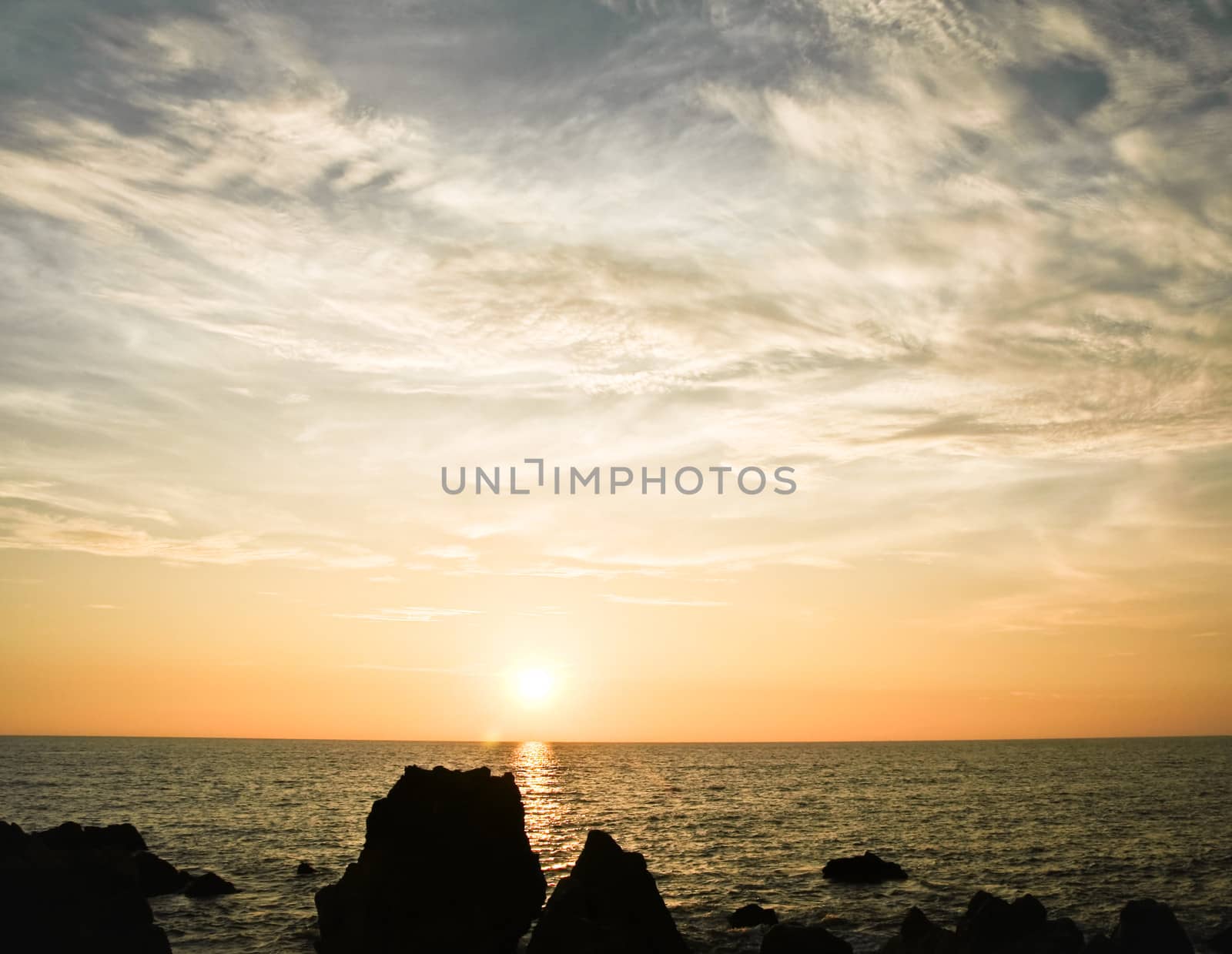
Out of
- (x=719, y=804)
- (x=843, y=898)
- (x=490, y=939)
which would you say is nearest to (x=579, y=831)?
(x=719, y=804)

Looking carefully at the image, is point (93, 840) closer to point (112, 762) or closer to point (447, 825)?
point (447, 825)

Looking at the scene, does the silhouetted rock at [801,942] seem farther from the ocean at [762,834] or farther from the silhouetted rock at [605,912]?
the ocean at [762,834]

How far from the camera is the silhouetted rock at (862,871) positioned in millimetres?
46031

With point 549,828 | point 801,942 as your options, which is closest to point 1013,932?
point 801,942

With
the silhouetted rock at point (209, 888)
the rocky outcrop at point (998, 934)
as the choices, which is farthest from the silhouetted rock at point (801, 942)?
the silhouetted rock at point (209, 888)

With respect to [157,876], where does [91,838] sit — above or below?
above

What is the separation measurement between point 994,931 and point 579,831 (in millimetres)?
47866

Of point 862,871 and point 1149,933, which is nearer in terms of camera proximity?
point 1149,933

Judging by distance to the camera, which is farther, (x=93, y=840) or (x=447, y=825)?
(x=93, y=840)

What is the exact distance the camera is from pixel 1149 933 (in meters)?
26.9

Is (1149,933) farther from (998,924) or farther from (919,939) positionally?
(919,939)

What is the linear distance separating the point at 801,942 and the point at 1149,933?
414 inches

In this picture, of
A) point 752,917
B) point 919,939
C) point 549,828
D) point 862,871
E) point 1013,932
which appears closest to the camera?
point 1013,932

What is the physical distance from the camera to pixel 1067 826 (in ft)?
224
